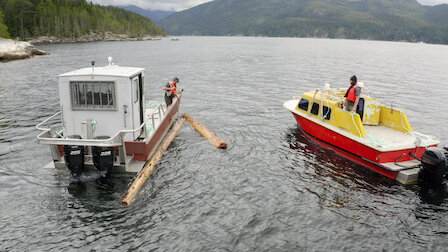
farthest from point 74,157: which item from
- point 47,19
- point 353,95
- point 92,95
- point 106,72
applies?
point 47,19

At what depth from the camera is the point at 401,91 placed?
3691 cm

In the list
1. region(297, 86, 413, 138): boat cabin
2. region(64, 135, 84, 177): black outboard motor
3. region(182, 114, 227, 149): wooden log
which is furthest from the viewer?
region(182, 114, 227, 149): wooden log

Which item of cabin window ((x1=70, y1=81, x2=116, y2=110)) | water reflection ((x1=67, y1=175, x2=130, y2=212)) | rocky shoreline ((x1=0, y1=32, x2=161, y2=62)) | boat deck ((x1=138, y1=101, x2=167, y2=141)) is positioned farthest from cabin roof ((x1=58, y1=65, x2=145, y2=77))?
rocky shoreline ((x1=0, y1=32, x2=161, y2=62))

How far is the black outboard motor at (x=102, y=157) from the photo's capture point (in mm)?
12094

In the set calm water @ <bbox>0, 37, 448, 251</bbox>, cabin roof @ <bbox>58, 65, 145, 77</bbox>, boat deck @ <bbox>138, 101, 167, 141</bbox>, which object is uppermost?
cabin roof @ <bbox>58, 65, 145, 77</bbox>

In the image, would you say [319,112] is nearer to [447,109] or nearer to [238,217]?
[238,217]

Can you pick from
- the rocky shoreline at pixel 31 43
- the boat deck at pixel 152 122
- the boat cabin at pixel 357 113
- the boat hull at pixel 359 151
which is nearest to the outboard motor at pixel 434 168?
the boat hull at pixel 359 151

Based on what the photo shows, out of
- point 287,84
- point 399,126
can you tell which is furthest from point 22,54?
point 399,126

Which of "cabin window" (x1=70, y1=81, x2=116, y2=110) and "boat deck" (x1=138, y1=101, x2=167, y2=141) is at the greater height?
"cabin window" (x1=70, y1=81, x2=116, y2=110)

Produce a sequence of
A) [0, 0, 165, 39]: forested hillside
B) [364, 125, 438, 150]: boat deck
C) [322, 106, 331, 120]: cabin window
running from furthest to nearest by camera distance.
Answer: [0, 0, 165, 39]: forested hillside
[322, 106, 331, 120]: cabin window
[364, 125, 438, 150]: boat deck

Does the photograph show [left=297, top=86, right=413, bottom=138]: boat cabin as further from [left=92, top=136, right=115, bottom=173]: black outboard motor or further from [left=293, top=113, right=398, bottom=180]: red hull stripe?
[left=92, top=136, right=115, bottom=173]: black outboard motor

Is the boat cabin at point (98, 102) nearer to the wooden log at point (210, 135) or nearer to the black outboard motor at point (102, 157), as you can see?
the black outboard motor at point (102, 157)

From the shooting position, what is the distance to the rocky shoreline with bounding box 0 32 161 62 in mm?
58406

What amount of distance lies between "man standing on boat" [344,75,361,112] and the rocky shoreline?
62.5m
